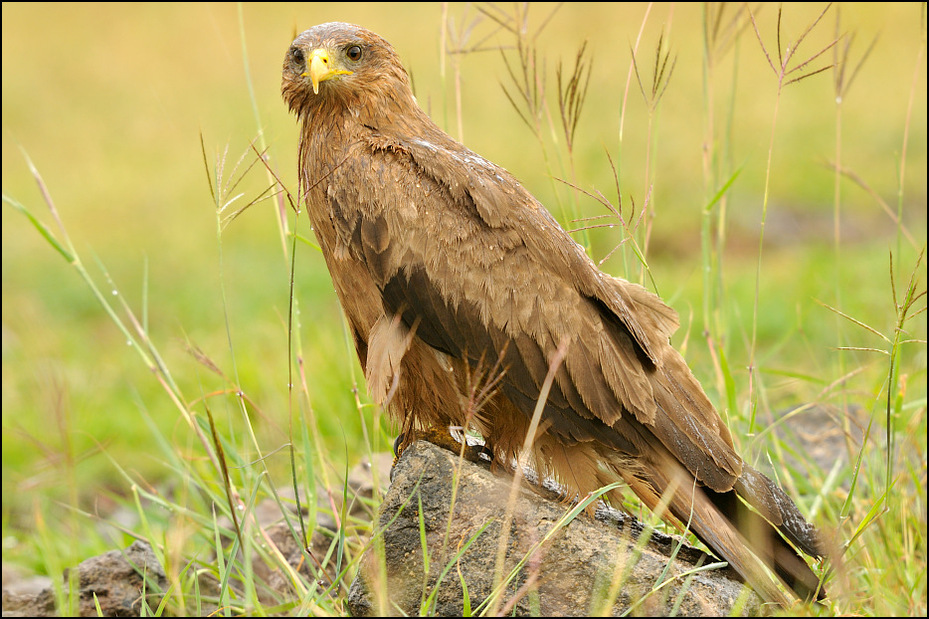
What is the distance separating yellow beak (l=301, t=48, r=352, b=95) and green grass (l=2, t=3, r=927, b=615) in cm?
25

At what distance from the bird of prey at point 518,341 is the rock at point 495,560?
0.19 m

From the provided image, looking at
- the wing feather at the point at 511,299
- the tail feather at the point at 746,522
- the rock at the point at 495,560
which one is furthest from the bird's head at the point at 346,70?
the tail feather at the point at 746,522

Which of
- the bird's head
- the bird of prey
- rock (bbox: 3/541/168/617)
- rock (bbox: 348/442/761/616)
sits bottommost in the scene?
rock (bbox: 3/541/168/617)

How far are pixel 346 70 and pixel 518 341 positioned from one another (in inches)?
46.8

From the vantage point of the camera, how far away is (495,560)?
2.94 metres

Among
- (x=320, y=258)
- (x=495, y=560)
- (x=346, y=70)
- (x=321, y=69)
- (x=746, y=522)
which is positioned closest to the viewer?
(x=495, y=560)

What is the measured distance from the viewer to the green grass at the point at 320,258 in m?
3.63

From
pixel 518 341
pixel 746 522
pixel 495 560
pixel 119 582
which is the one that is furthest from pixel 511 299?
pixel 119 582

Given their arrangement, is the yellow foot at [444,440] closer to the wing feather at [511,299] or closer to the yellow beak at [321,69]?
the wing feather at [511,299]

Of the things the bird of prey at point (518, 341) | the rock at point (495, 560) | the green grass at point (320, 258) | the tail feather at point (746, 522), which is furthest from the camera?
the green grass at point (320, 258)

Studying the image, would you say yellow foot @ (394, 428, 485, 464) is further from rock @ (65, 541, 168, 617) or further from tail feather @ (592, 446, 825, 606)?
rock @ (65, 541, 168, 617)

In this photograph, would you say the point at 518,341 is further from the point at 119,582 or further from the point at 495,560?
the point at 119,582

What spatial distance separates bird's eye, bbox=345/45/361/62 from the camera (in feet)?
11.8

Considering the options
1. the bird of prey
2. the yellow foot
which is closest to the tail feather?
the bird of prey
